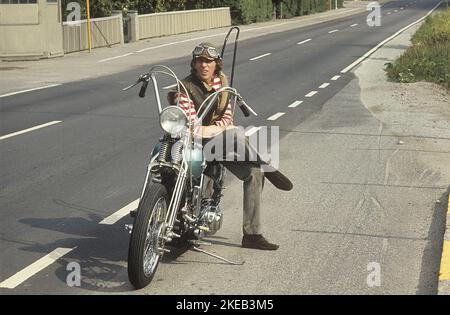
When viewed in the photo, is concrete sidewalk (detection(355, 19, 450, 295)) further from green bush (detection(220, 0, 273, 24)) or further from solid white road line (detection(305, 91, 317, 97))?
green bush (detection(220, 0, 273, 24))

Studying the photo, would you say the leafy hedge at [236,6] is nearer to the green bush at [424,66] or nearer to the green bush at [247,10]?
the green bush at [247,10]

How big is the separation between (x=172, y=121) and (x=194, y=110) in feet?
1.91

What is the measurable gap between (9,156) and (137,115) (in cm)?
397

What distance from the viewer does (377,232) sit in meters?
6.78

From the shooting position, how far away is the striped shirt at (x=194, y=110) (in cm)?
574

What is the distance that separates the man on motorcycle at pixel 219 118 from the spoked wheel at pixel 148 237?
0.80 metres

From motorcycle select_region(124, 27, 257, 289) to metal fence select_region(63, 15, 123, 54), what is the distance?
22.6m

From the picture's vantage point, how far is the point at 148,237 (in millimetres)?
5266

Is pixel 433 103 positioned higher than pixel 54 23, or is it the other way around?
pixel 54 23

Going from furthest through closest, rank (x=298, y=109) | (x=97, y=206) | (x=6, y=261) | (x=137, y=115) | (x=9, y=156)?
(x=298, y=109), (x=137, y=115), (x=9, y=156), (x=97, y=206), (x=6, y=261)

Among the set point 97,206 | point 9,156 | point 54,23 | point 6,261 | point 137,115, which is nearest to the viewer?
point 6,261

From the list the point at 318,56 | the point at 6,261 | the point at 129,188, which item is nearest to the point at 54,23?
the point at 318,56

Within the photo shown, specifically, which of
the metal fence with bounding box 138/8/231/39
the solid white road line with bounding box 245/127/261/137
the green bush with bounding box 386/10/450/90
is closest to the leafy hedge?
the metal fence with bounding box 138/8/231/39
